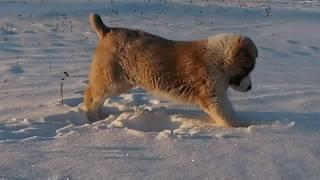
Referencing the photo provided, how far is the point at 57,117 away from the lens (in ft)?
18.8

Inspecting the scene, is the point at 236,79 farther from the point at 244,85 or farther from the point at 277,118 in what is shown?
the point at 277,118

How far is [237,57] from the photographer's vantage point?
5.54m

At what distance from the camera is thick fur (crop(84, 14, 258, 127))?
5574 mm

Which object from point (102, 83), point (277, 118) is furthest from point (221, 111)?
point (102, 83)

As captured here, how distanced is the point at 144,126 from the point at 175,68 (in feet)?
2.18

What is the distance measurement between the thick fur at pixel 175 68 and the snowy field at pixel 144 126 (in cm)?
22

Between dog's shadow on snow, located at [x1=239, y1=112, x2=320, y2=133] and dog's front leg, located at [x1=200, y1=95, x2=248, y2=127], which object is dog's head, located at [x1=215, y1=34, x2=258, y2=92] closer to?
dog's front leg, located at [x1=200, y1=95, x2=248, y2=127]

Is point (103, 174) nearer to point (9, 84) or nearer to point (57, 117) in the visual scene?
point (57, 117)

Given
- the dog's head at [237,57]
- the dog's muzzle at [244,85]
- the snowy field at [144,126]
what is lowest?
the snowy field at [144,126]

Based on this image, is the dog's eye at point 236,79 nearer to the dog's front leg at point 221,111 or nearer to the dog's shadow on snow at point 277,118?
the dog's front leg at point 221,111

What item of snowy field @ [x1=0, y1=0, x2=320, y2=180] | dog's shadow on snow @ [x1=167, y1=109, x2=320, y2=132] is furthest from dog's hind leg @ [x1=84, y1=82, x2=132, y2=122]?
dog's shadow on snow @ [x1=167, y1=109, x2=320, y2=132]

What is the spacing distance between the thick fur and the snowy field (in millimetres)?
216

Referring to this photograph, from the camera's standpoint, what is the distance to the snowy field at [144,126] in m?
4.04

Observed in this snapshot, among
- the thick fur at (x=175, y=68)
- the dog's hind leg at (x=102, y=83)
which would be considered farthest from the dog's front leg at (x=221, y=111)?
the dog's hind leg at (x=102, y=83)
